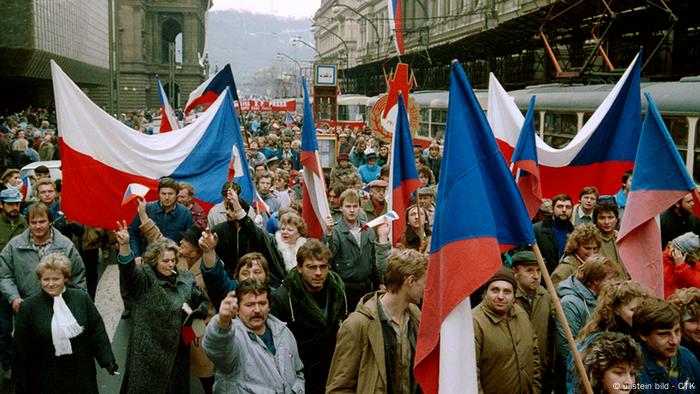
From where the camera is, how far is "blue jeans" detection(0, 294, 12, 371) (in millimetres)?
6816

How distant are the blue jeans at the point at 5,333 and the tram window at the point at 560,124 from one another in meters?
9.59

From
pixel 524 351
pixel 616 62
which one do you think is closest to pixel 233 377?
pixel 524 351

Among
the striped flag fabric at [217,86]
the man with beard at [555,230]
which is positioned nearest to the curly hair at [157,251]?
the man with beard at [555,230]

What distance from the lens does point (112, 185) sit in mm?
7848

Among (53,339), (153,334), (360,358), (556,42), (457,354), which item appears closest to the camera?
(457,354)

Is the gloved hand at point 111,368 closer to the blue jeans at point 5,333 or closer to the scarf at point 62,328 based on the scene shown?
the scarf at point 62,328

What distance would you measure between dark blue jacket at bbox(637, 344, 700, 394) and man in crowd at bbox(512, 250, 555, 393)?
3.42ft

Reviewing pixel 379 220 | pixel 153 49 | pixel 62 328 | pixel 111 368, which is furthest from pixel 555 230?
pixel 153 49

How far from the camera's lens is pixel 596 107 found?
12.5m

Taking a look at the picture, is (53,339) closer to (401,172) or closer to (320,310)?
(320,310)

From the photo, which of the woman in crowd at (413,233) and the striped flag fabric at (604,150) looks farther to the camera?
the striped flag fabric at (604,150)

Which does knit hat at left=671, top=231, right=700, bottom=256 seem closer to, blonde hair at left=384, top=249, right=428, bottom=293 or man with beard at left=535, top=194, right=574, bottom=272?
man with beard at left=535, top=194, right=574, bottom=272

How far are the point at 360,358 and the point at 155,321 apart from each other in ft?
5.80

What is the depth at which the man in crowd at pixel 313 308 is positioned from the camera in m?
5.07
